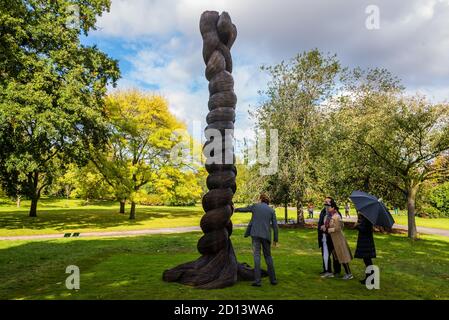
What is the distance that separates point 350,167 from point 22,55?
2149 centimetres

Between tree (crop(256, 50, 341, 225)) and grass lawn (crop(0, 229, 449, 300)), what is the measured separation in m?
8.28

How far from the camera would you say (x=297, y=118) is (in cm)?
2694

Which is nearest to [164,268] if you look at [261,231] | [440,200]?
[261,231]

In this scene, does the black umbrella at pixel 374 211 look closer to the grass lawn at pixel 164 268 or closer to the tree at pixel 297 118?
the grass lawn at pixel 164 268

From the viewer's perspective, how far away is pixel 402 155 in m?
21.0

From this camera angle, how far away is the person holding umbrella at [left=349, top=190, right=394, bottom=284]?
8.27 metres

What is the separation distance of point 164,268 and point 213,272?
2.68m

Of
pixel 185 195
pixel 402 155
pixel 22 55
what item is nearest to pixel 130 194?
pixel 185 195

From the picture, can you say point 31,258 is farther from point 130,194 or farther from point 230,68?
point 130,194

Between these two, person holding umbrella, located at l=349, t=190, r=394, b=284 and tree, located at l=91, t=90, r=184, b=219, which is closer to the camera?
person holding umbrella, located at l=349, t=190, r=394, b=284

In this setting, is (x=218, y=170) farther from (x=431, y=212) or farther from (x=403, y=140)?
(x=431, y=212)

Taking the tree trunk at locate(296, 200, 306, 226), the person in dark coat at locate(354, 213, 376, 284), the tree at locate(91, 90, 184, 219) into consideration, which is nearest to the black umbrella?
the person in dark coat at locate(354, 213, 376, 284)

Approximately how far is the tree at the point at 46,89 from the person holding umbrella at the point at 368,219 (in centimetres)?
1826

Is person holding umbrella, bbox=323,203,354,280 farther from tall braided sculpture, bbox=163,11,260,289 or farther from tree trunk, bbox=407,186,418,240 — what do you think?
tree trunk, bbox=407,186,418,240
